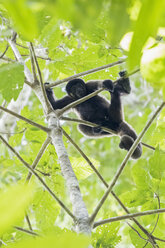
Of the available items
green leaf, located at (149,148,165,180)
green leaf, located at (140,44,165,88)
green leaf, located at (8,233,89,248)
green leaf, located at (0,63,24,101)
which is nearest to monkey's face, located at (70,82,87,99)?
green leaf, located at (0,63,24,101)

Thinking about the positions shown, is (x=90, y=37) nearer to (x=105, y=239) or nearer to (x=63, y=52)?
(x=63, y=52)

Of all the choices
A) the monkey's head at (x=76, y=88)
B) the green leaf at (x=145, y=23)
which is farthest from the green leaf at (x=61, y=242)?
the monkey's head at (x=76, y=88)

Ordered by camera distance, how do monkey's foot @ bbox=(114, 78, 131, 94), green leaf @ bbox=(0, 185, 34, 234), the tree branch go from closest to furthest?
green leaf @ bbox=(0, 185, 34, 234) < the tree branch < monkey's foot @ bbox=(114, 78, 131, 94)

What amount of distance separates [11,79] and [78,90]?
1836mm

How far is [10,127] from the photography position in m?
4.19

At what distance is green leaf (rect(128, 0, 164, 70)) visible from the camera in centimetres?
45

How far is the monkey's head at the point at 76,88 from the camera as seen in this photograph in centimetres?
351

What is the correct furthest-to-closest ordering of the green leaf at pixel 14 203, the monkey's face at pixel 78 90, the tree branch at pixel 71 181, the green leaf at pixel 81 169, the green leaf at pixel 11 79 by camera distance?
the monkey's face at pixel 78 90 → the green leaf at pixel 81 169 → the green leaf at pixel 11 79 → the tree branch at pixel 71 181 → the green leaf at pixel 14 203

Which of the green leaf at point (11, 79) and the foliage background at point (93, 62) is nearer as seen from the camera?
the foliage background at point (93, 62)

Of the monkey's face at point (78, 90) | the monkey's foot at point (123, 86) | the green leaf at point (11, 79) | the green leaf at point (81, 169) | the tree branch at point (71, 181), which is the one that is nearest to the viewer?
the tree branch at point (71, 181)

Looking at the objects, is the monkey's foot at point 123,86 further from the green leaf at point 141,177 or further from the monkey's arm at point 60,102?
the green leaf at point 141,177

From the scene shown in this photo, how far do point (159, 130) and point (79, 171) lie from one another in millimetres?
723

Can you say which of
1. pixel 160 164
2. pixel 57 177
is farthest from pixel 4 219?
pixel 57 177

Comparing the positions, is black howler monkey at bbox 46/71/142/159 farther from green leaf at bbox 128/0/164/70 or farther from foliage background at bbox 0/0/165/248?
green leaf at bbox 128/0/164/70
